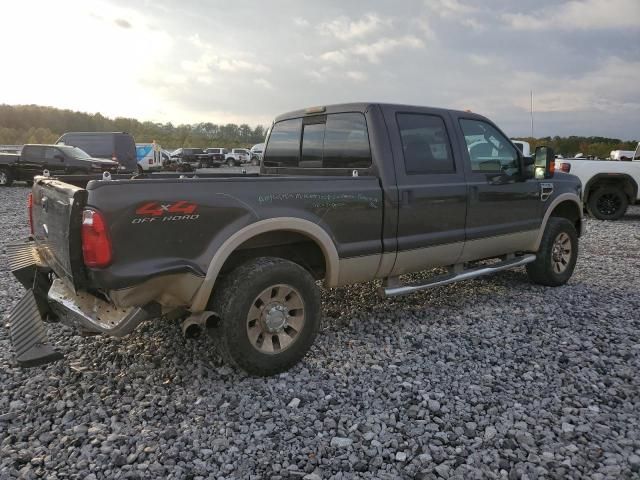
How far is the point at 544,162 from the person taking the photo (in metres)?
5.31

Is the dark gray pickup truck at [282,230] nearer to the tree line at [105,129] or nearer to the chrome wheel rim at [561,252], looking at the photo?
the chrome wheel rim at [561,252]

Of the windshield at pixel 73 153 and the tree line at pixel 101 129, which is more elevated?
the tree line at pixel 101 129

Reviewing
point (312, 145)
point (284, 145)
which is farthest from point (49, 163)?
point (312, 145)

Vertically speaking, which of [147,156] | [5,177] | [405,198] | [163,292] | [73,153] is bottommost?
[163,292]

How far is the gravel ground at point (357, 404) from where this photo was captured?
2.58m

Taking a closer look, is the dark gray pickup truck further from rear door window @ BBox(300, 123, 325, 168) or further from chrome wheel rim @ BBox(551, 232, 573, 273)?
chrome wheel rim @ BBox(551, 232, 573, 273)

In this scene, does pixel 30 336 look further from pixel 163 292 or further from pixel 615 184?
pixel 615 184

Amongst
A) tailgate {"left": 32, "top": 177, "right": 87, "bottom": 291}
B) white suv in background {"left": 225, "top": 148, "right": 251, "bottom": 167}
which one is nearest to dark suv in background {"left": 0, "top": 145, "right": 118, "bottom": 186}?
tailgate {"left": 32, "top": 177, "right": 87, "bottom": 291}

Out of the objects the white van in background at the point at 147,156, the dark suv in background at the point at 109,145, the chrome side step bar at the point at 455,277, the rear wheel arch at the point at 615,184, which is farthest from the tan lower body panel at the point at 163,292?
the white van in background at the point at 147,156

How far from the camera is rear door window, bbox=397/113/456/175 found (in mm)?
4285

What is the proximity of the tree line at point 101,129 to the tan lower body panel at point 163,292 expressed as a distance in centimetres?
6097

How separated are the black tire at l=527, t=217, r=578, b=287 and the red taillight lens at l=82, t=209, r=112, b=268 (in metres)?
4.66

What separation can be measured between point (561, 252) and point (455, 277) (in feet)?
6.40

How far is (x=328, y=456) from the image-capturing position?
264cm
